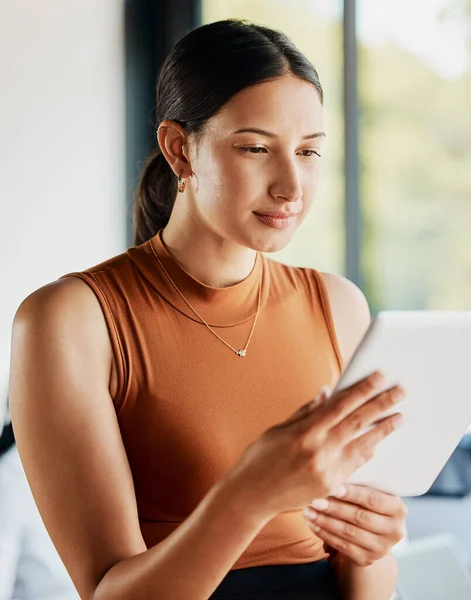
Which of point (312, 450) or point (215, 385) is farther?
point (215, 385)

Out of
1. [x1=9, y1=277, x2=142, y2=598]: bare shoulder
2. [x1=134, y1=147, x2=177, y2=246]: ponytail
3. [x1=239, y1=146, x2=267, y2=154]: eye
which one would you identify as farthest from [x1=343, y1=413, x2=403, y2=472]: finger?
[x1=134, y1=147, x2=177, y2=246]: ponytail

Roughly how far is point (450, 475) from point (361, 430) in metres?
1.99

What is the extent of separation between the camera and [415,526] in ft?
8.95

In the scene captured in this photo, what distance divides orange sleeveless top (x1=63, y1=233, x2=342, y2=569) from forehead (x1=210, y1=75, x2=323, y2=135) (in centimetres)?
26

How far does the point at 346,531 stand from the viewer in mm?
1001

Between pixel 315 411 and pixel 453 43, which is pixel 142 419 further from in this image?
pixel 453 43

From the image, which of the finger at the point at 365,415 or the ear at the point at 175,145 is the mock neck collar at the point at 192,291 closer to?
the ear at the point at 175,145

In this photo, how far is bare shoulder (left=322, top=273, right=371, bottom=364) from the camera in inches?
54.7

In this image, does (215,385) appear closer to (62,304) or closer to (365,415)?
(62,304)

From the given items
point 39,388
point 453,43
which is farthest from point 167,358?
point 453,43

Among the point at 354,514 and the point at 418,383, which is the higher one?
the point at 418,383

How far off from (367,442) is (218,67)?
613mm

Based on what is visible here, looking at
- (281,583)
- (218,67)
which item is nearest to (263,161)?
(218,67)

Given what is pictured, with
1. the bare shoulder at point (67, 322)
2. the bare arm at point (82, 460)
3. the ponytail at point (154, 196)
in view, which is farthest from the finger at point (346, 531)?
the ponytail at point (154, 196)
